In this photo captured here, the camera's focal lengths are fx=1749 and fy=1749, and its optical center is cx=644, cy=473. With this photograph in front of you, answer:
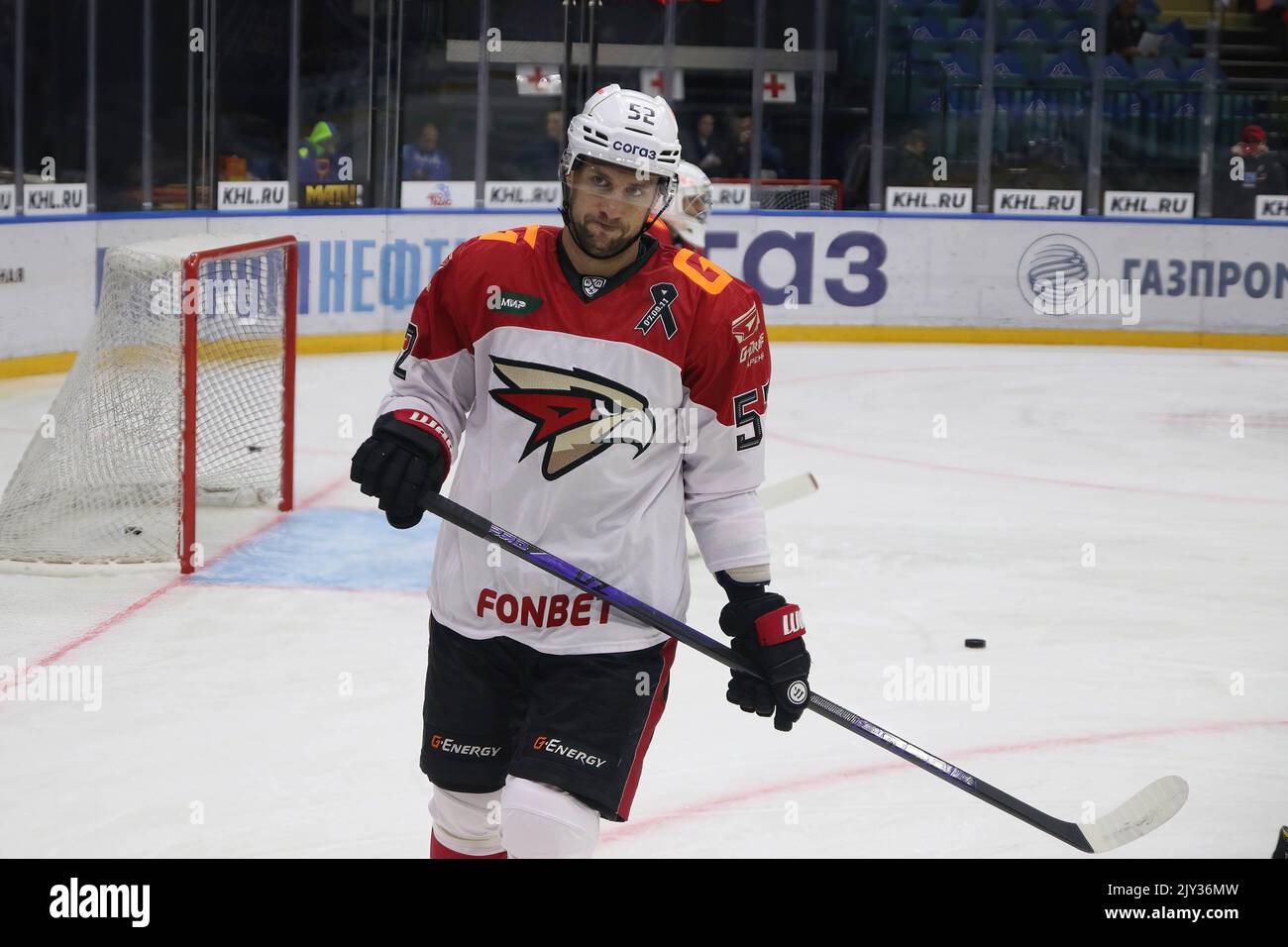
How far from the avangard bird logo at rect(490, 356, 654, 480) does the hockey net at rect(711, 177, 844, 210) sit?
33.4 feet

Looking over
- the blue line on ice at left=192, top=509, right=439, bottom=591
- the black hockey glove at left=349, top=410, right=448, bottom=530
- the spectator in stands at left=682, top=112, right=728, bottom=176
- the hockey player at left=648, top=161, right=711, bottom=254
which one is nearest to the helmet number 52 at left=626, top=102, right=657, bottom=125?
the black hockey glove at left=349, top=410, right=448, bottom=530

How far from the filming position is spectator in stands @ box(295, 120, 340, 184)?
1110 cm

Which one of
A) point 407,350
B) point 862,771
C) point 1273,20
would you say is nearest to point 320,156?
point 1273,20

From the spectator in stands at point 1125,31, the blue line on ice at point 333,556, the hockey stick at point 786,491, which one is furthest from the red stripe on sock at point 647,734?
the spectator in stands at point 1125,31

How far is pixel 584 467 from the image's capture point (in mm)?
2391

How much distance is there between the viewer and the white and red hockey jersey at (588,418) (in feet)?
7.82

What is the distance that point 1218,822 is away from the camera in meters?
3.49

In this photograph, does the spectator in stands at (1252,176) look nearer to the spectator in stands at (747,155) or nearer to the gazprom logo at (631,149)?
the spectator in stands at (747,155)

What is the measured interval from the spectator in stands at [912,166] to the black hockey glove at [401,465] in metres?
10.6

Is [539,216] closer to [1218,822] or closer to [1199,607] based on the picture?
[1199,607]

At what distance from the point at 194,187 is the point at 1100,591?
6.84 meters

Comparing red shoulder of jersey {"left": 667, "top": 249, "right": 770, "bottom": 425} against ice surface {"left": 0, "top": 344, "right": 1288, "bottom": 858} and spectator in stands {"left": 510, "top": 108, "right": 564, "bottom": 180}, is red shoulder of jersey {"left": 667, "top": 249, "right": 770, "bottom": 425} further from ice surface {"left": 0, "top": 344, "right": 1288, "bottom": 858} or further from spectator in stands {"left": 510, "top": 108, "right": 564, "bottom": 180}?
spectator in stands {"left": 510, "top": 108, "right": 564, "bottom": 180}

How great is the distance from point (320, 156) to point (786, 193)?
11.0 ft
